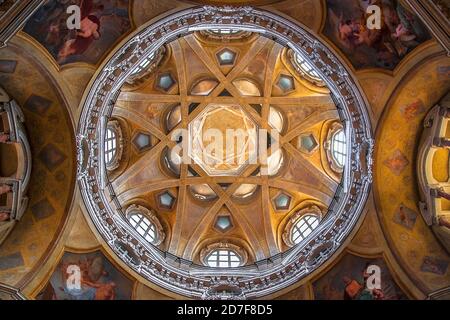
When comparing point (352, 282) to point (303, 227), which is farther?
point (303, 227)

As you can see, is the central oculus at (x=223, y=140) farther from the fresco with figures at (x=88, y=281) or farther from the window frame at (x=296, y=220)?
the fresco with figures at (x=88, y=281)

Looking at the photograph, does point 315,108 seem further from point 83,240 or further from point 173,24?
point 83,240

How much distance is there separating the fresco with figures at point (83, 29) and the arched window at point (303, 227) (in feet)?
36.5

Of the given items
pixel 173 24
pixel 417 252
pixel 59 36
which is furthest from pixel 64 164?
pixel 417 252

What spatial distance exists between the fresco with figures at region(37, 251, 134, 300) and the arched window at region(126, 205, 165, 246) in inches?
158

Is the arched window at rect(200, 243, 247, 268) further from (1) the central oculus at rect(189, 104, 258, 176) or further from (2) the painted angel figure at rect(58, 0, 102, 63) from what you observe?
(2) the painted angel figure at rect(58, 0, 102, 63)

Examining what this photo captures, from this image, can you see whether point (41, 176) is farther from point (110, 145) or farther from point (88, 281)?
point (110, 145)

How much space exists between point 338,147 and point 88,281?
36.9 feet

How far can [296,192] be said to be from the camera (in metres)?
29.1

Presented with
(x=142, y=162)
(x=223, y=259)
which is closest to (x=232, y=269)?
(x=223, y=259)

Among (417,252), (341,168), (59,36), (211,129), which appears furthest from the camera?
(211,129)

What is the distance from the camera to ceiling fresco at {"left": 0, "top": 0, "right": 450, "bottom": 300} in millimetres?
20391

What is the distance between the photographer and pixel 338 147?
27.4 meters
